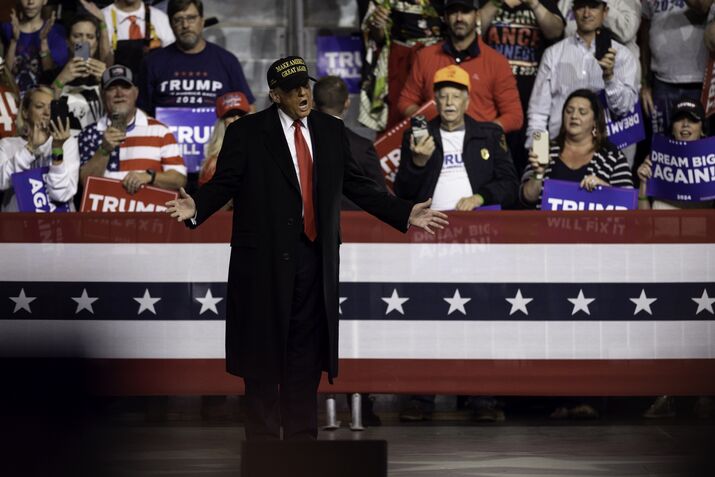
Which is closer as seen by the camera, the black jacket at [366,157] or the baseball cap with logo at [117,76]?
the black jacket at [366,157]

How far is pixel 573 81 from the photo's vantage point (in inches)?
403

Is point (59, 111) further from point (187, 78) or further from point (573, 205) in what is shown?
point (573, 205)

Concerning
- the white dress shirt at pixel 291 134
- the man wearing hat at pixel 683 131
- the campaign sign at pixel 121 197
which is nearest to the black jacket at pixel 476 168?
the man wearing hat at pixel 683 131

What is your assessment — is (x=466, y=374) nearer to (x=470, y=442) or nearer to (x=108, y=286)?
(x=470, y=442)

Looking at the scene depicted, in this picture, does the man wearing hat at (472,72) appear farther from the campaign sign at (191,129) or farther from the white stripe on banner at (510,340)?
the white stripe on banner at (510,340)

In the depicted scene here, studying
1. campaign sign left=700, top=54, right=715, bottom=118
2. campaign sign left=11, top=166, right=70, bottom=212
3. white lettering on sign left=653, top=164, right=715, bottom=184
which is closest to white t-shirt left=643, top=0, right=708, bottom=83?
campaign sign left=700, top=54, right=715, bottom=118

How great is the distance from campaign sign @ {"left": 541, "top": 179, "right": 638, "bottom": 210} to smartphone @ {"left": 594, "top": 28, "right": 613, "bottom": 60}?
176 cm

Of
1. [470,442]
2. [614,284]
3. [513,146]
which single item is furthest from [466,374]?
[513,146]

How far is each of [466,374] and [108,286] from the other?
7.79ft

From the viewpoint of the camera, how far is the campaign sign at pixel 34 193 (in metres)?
9.27

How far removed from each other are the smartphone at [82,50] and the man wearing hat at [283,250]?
186 inches

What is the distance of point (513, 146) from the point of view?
10.6 m

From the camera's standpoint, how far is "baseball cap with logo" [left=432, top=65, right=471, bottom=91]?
9.37 metres

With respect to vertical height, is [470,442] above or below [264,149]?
below
